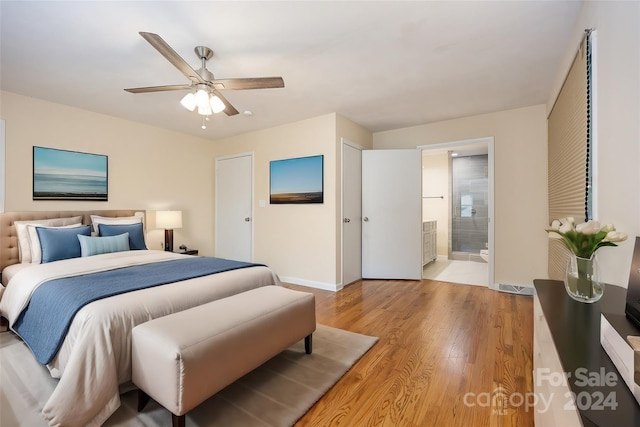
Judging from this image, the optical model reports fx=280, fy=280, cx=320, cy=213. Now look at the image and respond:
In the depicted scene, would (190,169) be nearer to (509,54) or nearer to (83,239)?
(83,239)

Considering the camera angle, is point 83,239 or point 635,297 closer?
point 635,297

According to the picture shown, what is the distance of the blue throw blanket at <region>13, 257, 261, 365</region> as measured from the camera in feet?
5.32

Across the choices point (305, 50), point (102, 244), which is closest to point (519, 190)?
point (305, 50)

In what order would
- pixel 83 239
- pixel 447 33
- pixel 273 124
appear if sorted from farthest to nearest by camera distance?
pixel 273 124, pixel 83 239, pixel 447 33

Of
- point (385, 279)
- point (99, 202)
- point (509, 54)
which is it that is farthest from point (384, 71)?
point (99, 202)

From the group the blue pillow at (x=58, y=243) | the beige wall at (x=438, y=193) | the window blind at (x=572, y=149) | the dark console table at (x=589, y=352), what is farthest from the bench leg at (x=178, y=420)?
the beige wall at (x=438, y=193)

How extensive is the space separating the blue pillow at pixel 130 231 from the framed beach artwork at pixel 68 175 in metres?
0.70

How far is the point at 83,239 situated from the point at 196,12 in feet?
8.40

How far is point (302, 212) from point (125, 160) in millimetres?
2637

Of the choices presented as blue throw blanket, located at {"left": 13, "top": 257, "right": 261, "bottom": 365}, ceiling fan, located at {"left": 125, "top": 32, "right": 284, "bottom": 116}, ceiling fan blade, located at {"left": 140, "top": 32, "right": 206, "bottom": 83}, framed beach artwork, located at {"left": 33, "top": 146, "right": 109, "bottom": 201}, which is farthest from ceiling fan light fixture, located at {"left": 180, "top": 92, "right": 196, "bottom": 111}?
framed beach artwork, located at {"left": 33, "top": 146, "right": 109, "bottom": 201}

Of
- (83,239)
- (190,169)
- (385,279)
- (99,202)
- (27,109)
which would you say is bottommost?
(385,279)

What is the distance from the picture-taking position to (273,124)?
4.30 metres

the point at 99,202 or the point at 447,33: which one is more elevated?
the point at 447,33

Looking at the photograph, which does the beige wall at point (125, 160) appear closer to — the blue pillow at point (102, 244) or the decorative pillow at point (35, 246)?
the decorative pillow at point (35, 246)
